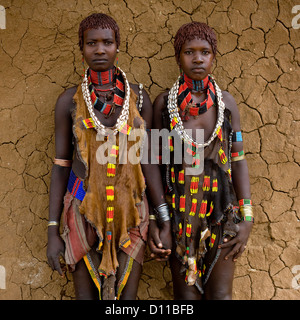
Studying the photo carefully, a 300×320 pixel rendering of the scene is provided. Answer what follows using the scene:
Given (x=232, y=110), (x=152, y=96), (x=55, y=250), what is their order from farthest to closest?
1. (x=152, y=96)
2. (x=232, y=110)
3. (x=55, y=250)

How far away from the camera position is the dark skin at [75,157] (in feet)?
7.70

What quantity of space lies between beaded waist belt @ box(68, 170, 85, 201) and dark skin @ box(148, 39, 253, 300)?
1.48 feet

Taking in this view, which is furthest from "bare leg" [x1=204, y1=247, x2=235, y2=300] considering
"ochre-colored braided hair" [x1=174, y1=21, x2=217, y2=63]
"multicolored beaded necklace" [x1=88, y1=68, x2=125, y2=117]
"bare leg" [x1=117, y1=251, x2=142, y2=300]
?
"ochre-colored braided hair" [x1=174, y1=21, x2=217, y2=63]

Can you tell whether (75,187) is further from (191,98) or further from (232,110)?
(232,110)

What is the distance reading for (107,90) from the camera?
2.44 m

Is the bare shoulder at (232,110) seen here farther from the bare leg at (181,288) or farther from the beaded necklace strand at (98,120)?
the bare leg at (181,288)

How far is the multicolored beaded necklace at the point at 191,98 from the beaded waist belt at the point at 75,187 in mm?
761

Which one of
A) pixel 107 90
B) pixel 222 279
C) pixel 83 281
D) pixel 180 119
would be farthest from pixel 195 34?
pixel 83 281

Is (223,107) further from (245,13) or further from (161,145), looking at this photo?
(245,13)

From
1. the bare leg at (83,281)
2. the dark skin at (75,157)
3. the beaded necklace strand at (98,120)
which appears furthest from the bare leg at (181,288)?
the beaded necklace strand at (98,120)

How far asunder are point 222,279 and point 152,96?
140 cm

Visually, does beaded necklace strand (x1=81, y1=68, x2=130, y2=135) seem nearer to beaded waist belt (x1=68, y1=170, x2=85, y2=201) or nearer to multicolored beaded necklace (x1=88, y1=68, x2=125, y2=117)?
multicolored beaded necklace (x1=88, y1=68, x2=125, y2=117)

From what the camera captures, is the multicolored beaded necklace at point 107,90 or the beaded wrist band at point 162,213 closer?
the multicolored beaded necklace at point 107,90

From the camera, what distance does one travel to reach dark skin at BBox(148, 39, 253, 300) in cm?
240
